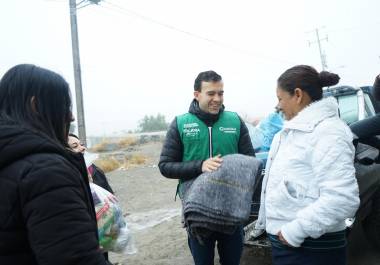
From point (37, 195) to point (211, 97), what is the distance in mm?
2010

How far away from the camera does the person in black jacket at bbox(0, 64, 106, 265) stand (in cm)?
130

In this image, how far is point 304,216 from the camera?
2047 millimetres

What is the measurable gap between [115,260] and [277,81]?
3692 mm

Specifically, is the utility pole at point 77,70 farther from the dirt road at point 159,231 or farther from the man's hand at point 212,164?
the man's hand at point 212,164

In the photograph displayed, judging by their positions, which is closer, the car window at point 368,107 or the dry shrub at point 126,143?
the car window at point 368,107

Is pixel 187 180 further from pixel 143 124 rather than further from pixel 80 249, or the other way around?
pixel 143 124

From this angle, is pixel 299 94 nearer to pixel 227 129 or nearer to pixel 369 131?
Answer: pixel 227 129

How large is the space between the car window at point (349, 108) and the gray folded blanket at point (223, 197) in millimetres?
3249

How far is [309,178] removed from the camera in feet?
6.89

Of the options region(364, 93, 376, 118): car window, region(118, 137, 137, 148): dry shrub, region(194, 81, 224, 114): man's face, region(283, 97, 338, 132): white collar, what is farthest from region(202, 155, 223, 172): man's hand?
region(118, 137, 137, 148): dry shrub

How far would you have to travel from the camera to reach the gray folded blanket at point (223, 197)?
2.58 m

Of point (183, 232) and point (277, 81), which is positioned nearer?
point (277, 81)

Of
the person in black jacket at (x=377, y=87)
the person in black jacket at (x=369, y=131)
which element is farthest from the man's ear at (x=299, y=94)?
the person in black jacket at (x=377, y=87)

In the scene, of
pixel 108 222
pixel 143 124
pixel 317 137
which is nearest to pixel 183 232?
pixel 108 222
